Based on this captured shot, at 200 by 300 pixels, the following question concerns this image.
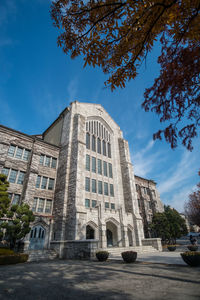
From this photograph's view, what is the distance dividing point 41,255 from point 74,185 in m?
7.31

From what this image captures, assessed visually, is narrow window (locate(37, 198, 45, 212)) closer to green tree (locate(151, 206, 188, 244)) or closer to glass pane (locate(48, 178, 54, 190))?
glass pane (locate(48, 178, 54, 190))

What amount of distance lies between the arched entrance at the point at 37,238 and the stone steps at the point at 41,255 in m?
1.84

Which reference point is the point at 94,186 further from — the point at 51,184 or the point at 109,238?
the point at 109,238

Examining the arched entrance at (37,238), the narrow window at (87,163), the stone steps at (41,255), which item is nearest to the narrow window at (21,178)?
the arched entrance at (37,238)

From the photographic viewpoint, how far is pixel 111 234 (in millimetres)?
22547

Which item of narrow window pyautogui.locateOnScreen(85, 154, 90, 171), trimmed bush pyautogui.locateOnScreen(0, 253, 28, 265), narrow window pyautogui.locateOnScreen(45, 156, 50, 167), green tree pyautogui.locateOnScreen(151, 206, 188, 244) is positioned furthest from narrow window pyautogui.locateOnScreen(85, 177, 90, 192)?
green tree pyautogui.locateOnScreen(151, 206, 188, 244)

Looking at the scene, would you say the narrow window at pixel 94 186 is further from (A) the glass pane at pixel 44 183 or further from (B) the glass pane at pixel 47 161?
(B) the glass pane at pixel 47 161

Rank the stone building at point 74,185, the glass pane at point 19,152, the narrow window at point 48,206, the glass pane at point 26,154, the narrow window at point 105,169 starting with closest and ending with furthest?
the stone building at point 74,185, the glass pane at point 19,152, the narrow window at point 48,206, the glass pane at point 26,154, the narrow window at point 105,169

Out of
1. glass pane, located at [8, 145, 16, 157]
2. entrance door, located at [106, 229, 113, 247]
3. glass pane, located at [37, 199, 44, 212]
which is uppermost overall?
glass pane, located at [8, 145, 16, 157]

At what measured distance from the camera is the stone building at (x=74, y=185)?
1691 cm

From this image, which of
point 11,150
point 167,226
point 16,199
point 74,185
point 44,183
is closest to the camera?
point 16,199

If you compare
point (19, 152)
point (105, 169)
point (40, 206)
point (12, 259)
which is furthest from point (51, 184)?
point (12, 259)

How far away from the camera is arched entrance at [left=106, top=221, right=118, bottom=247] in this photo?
20.8 m

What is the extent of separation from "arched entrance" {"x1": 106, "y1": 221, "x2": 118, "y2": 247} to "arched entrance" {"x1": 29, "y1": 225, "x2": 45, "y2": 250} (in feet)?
27.6
